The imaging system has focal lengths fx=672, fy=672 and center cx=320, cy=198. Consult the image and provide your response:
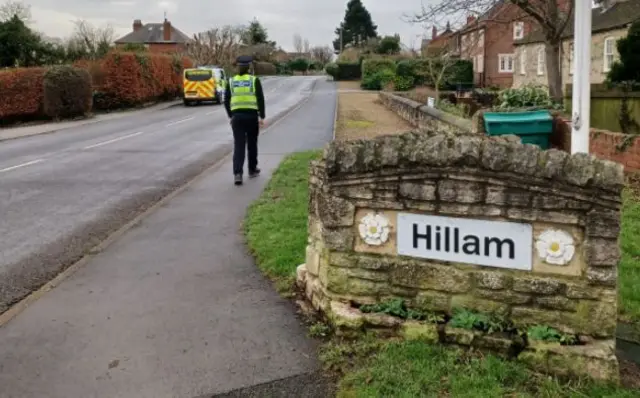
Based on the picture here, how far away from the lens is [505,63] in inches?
2234

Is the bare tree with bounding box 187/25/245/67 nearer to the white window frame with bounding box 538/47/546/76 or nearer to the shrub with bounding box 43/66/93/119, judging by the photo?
the white window frame with bounding box 538/47/546/76

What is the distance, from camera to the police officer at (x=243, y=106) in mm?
10440

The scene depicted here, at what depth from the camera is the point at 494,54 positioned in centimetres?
5722

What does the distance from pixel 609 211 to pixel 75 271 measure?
14.9ft

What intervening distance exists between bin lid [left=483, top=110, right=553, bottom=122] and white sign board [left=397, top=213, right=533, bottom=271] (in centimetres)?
659

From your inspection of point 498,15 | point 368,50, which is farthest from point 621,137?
point 368,50

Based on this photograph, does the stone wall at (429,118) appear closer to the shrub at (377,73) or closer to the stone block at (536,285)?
the stone block at (536,285)

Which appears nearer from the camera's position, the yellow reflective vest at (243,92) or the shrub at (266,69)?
the yellow reflective vest at (243,92)

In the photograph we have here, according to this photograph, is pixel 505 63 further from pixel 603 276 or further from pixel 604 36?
pixel 603 276

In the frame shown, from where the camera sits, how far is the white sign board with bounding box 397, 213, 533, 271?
13.0 ft

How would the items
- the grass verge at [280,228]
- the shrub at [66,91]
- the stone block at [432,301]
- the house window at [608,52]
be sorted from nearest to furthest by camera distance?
the stone block at [432,301] → the grass verge at [280,228] → the shrub at [66,91] → the house window at [608,52]

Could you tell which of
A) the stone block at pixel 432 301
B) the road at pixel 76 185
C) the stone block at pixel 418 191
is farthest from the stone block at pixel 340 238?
the road at pixel 76 185

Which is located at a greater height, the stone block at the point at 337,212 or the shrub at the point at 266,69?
the shrub at the point at 266,69

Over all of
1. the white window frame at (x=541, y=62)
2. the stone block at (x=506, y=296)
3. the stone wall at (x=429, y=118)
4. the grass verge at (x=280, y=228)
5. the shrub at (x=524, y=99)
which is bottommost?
the grass verge at (x=280, y=228)
